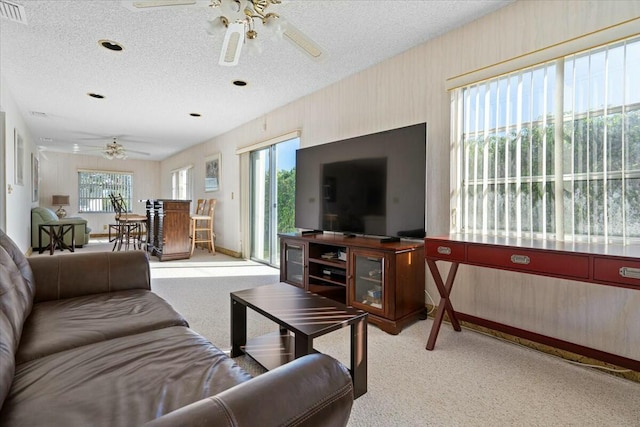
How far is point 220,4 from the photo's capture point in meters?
1.43

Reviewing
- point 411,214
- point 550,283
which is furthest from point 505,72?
point 550,283

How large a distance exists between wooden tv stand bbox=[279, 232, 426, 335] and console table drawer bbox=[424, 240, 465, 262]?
1.04 feet

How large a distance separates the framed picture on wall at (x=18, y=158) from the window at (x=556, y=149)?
18.5 feet

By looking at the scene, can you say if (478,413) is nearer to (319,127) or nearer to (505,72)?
(505,72)

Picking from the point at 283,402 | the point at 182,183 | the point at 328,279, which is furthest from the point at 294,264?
the point at 182,183

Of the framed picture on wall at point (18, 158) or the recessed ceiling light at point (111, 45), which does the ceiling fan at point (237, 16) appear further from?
the framed picture on wall at point (18, 158)

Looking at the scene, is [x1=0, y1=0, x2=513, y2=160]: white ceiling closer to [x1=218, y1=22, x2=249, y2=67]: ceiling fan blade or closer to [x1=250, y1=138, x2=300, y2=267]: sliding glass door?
[x1=218, y1=22, x2=249, y2=67]: ceiling fan blade

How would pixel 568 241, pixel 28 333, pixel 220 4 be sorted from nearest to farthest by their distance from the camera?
pixel 28 333 < pixel 220 4 < pixel 568 241

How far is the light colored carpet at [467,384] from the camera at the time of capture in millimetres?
1438

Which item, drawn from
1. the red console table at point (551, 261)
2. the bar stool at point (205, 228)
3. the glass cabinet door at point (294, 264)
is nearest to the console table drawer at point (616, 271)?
the red console table at point (551, 261)

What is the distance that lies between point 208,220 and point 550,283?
570 centimetres

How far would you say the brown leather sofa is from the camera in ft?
1.92

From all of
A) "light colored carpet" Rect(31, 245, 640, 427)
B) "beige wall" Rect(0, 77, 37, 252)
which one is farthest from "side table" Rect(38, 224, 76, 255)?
"light colored carpet" Rect(31, 245, 640, 427)

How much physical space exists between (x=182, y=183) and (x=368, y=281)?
7.52 m
